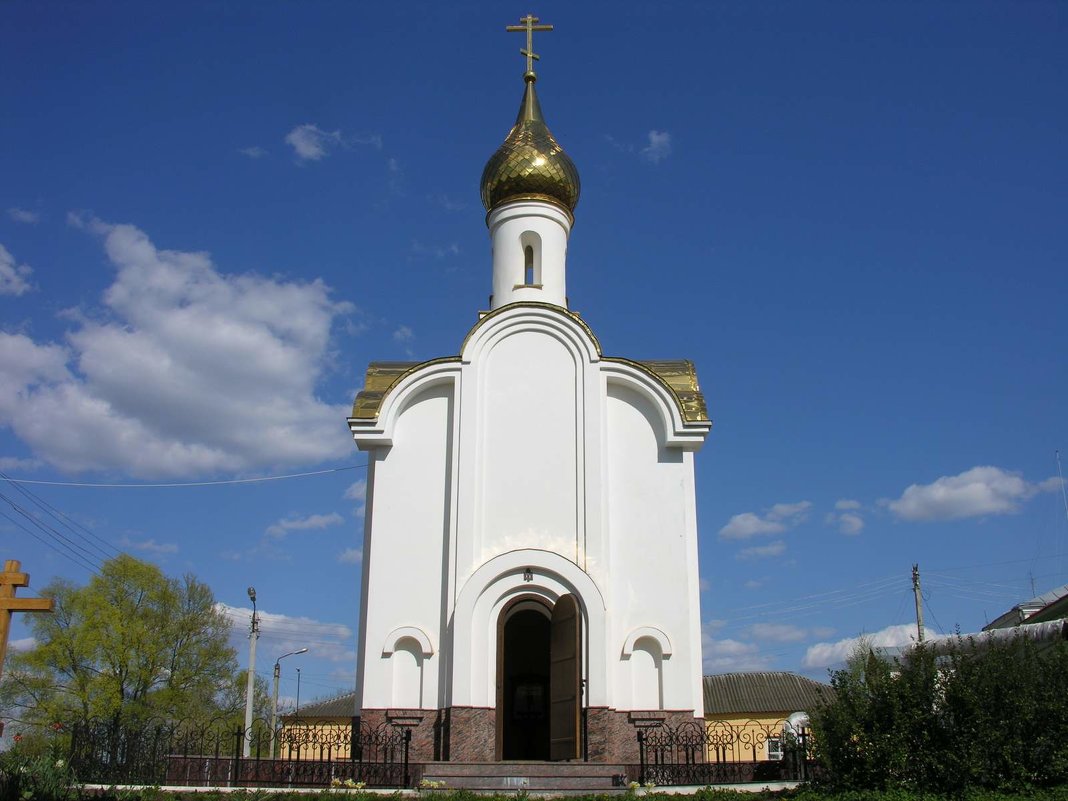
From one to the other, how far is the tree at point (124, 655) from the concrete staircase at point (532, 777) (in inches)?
626

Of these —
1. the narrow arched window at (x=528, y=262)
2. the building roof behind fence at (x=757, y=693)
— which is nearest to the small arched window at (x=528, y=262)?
the narrow arched window at (x=528, y=262)

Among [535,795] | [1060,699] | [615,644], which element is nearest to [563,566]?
[615,644]

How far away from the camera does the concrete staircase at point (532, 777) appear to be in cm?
1122

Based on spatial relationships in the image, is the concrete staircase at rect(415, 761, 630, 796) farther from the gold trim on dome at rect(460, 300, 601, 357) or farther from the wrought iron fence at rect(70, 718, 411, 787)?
the gold trim on dome at rect(460, 300, 601, 357)

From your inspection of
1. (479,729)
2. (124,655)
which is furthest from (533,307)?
(124,655)

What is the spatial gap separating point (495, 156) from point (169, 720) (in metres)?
17.7

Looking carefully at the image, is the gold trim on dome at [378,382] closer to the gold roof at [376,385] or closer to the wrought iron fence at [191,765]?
the gold roof at [376,385]

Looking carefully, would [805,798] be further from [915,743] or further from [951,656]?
[951,656]

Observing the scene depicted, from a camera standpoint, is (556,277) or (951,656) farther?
(556,277)

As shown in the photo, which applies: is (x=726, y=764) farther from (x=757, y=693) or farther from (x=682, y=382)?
(x=757, y=693)

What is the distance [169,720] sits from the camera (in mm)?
26016

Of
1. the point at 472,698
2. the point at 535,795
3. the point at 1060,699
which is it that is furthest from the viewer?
the point at 472,698

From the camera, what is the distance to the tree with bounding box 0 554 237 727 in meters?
24.8

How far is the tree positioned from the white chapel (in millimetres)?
13905
